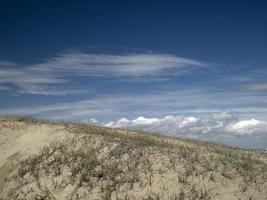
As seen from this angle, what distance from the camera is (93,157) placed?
59.1 ft

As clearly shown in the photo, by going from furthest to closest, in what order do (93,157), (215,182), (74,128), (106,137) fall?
(74,128) < (106,137) < (93,157) < (215,182)

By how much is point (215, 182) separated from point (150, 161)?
9.59 feet

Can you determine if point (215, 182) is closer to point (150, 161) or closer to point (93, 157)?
point (150, 161)

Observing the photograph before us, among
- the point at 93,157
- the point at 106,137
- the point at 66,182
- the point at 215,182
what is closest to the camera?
the point at 215,182

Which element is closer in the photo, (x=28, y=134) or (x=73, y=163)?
(x=73, y=163)

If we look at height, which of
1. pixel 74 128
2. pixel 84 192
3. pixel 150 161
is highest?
pixel 74 128

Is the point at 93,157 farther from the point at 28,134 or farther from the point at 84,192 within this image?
the point at 28,134

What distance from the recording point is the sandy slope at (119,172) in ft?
50.7

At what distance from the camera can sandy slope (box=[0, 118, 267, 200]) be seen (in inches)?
609

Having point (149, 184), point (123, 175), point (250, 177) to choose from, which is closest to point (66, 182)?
point (123, 175)

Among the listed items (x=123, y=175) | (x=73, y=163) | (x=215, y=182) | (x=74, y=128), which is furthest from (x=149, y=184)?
(x=74, y=128)

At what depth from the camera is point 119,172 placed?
658 inches

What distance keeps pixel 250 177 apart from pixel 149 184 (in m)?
4.03

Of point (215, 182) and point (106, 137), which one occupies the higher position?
point (106, 137)
